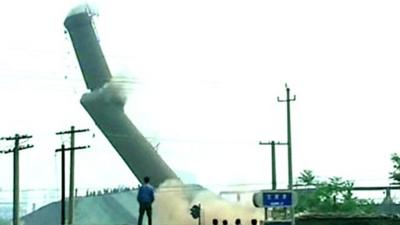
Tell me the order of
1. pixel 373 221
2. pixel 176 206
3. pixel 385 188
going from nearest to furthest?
pixel 373 221
pixel 176 206
pixel 385 188

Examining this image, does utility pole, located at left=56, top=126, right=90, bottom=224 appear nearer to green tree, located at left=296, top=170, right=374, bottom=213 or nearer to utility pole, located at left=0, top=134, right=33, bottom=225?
utility pole, located at left=0, top=134, right=33, bottom=225

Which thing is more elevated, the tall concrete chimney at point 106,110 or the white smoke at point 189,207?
the tall concrete chimney at point 106,110

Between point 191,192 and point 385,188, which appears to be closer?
point 191,192

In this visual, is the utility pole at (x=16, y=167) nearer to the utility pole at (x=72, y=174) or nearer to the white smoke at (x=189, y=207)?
the utility pole at (x=72, y=174)

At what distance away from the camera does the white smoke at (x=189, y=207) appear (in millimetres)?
79875

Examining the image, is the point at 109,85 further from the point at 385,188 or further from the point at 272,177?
the point at 385,188

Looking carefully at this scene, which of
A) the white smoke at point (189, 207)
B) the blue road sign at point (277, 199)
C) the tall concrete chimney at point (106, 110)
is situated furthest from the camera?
the tall concrete chimney at point (106, 110)

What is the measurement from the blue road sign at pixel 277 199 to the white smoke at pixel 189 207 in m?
43.9

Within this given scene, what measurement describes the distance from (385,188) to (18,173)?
157 feet

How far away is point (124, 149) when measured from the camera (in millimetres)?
Result: 88500

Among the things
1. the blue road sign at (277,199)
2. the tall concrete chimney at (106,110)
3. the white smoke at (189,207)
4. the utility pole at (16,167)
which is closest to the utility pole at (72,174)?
the utility pole at (16,167)

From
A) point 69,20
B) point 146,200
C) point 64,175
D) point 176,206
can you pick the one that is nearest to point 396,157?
point 176,206

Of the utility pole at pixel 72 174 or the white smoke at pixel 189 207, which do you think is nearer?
the utility pole at pixel 72 174

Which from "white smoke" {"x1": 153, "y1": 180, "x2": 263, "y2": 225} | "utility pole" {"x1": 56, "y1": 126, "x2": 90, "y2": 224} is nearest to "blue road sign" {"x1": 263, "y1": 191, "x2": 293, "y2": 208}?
"utility pole" {"x1": 56, "y1": 126, "x2": 90, "y2": 224}
